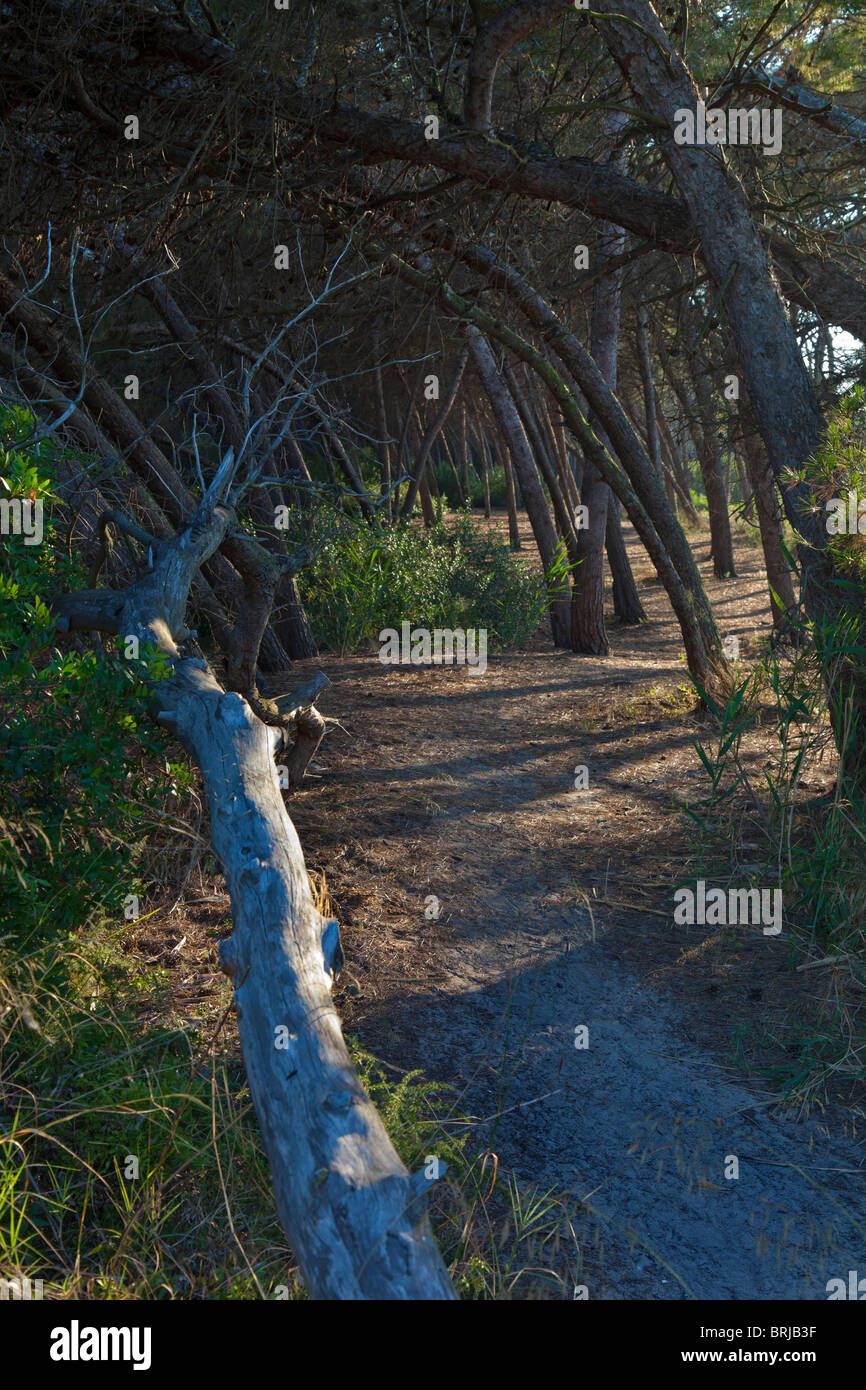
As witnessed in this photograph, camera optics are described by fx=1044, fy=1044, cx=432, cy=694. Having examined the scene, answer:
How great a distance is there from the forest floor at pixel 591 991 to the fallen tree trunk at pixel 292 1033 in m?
0.75

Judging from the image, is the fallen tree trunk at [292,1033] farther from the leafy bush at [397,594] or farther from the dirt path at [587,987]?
the leafy bush at [397,594]

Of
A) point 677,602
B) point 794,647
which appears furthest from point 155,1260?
point 677,602

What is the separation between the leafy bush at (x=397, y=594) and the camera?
9773 millimetres

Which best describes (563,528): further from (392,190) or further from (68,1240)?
(68,1240)

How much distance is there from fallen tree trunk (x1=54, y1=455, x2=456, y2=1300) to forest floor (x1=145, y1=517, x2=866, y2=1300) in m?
0.75

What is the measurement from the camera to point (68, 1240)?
262cm

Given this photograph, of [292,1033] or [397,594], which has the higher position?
[397,594]

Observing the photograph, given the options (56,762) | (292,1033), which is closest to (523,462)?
(56,762)

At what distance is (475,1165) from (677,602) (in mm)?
5582

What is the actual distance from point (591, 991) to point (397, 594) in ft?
19.9

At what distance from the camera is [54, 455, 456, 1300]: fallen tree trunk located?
6.79 ft

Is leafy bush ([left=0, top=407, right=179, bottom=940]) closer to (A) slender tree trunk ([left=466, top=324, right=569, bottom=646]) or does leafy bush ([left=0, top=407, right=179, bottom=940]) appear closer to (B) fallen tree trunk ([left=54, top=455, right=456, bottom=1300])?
(B) fallen tree trunk ([left=54, top=455, right=456, bottom=1300])

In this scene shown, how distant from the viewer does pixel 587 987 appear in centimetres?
429

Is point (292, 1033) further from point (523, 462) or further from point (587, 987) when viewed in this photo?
point (523, 462)
